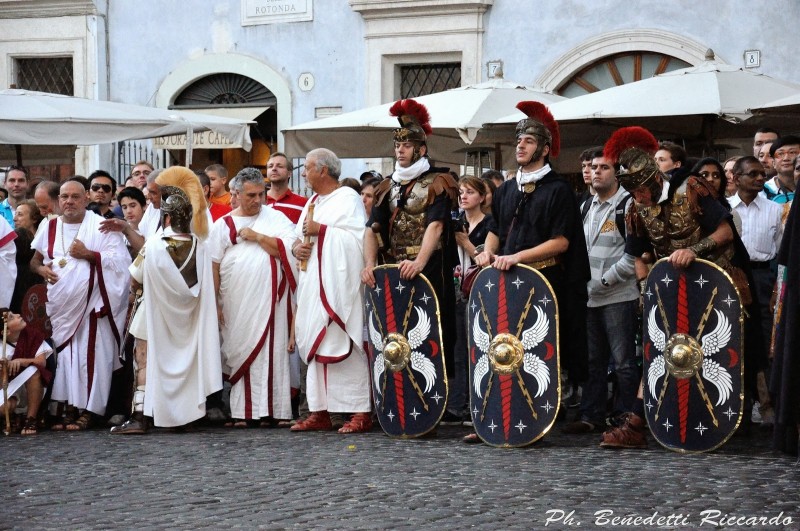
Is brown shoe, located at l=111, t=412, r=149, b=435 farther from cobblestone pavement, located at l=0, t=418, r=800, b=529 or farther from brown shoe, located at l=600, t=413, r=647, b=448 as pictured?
brown shoe, located at l=600, t=413, r=647, b=448

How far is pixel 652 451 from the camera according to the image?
332 inches

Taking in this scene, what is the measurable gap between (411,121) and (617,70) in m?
9.14

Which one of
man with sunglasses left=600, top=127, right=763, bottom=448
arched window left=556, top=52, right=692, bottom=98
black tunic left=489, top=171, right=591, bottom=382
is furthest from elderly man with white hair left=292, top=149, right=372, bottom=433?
arched window left=556, top=52, right=692, bottom=98

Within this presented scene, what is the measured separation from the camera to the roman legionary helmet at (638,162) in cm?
852

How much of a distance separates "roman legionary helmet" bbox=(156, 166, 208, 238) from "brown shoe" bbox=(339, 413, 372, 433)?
5.36 feet

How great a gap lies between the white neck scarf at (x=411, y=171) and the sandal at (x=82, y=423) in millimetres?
2800

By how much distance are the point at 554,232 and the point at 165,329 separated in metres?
2.85

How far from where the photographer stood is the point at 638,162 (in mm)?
8523

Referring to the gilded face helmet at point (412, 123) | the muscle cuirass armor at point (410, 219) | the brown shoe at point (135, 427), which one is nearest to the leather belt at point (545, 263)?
the muscle cuirass armor at point (410, 219)

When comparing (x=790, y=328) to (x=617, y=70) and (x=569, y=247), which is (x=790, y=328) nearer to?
(x=569, y=247)

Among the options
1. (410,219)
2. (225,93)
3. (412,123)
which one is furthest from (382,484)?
(225,93)

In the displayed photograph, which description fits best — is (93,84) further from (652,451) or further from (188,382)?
(652,451)

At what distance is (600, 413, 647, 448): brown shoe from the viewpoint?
8523 millimetres

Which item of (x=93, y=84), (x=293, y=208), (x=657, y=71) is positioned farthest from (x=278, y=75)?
(x=293, y=208)
